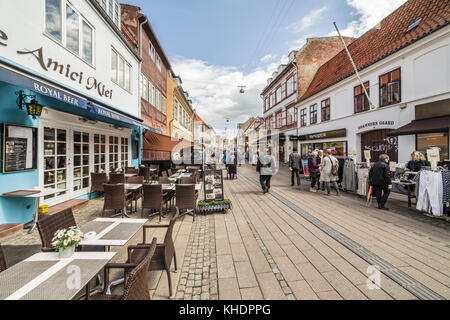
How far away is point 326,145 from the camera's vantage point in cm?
1503

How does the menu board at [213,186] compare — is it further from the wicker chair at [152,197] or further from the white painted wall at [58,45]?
the white painted wall at [58,45]

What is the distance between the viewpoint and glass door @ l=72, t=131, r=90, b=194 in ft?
20.7

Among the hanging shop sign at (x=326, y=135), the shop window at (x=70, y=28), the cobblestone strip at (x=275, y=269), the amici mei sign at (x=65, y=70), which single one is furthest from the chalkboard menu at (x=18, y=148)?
the hanging shop sign at (x=326, y=135)

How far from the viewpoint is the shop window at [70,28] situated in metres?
5.10

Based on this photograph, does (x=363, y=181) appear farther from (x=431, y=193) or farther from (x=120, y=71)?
(x=120, y=71)

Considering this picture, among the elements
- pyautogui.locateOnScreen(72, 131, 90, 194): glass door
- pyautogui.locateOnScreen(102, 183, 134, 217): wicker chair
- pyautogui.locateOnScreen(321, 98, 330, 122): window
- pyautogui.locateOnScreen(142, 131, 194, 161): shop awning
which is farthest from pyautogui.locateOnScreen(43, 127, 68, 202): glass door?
pyautogui.locateOnScreen(321, 98, 330, 122): window

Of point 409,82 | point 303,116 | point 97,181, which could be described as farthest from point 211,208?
point 303,116

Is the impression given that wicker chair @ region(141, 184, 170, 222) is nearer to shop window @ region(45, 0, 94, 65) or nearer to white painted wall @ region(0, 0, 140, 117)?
white painted wall @ region(0, 0, 140, 117)

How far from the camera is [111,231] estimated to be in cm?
256

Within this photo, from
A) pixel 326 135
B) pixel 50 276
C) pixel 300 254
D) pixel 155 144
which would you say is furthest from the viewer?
pixel 326 135

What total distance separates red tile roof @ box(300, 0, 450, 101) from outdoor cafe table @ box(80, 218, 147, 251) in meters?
11.9

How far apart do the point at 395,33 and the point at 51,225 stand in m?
15.9
